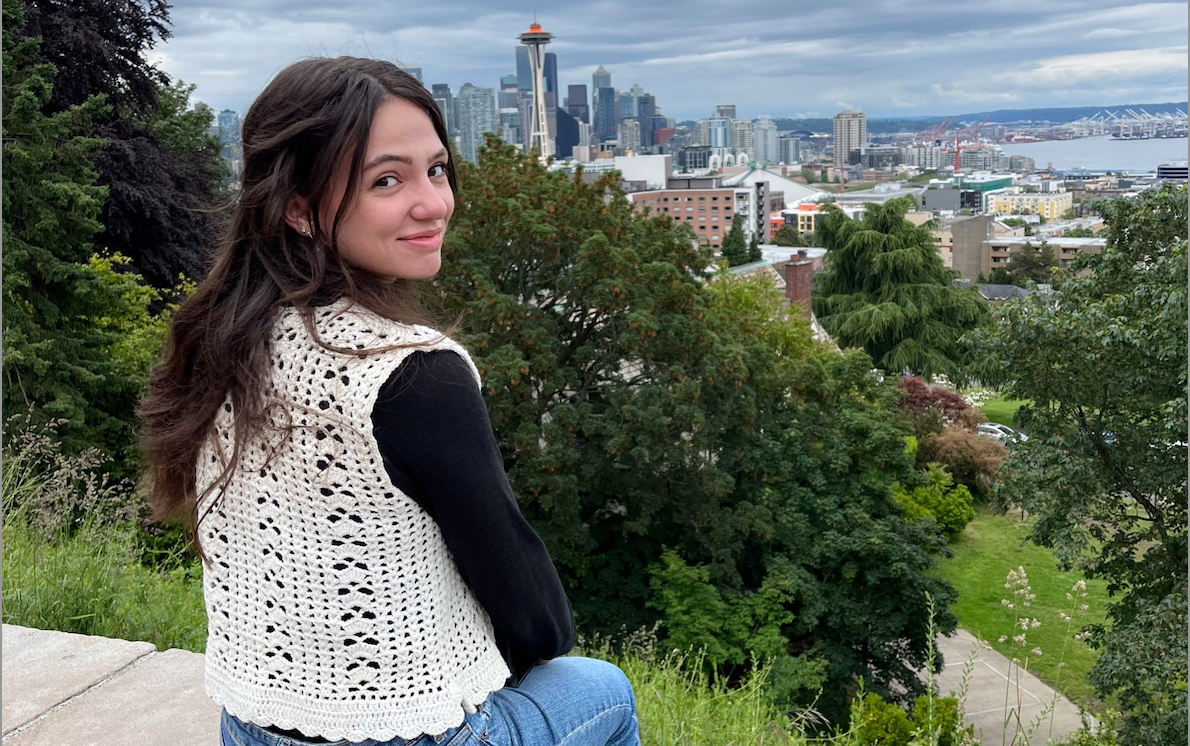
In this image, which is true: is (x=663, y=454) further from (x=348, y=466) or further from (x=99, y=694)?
(x=348, y=466)

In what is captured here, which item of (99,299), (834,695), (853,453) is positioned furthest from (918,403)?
(99,299)

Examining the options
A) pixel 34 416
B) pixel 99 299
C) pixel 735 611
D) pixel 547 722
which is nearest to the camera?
pixel 547 722

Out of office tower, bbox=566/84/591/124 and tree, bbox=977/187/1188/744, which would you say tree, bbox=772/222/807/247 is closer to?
tree, bbox=977/187/1188/744

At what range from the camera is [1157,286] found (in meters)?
11.3

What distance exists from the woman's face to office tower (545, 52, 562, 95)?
627ft

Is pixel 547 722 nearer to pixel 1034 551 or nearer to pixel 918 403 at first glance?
pixel 1034 551

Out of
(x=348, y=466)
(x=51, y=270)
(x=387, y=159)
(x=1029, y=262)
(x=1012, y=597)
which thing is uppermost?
(x=387, y=159)

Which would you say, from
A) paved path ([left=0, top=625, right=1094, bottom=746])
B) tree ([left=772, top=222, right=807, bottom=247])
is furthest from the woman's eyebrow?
tree ([left=772, top=222, right=807, bottom=247])

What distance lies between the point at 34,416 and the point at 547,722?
35.1ft

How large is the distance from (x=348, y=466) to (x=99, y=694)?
6.22 feet

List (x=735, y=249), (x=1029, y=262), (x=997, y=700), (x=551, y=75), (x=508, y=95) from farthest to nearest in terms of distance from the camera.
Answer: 1. (x=551, y=75)
2. (x=508, y=95)
3. (x=1029, y=262)
4. (x=735, y=249)
5. (x=997, y=700)

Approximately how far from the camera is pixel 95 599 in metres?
3.58

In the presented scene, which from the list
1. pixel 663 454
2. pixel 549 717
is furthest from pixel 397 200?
pixel 663 454

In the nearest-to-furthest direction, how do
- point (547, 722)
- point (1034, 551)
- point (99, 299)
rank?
1. point (547, 722)
2. point (99, 299)
3. point (1034, 551)
